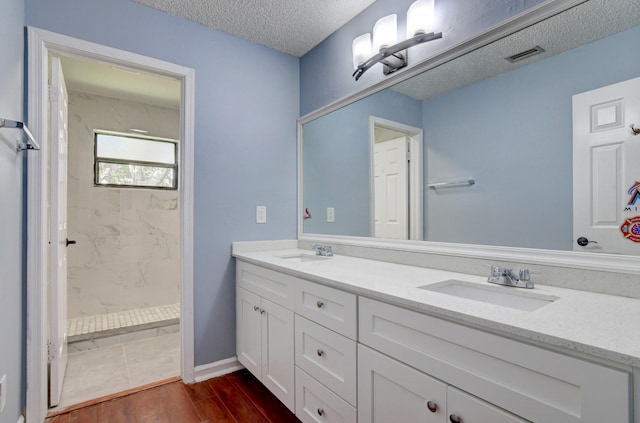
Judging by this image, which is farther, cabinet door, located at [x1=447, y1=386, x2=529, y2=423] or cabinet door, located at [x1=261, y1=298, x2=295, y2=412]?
cabinet door, located at [x1=261, y1=298, x2=295, y2=412]

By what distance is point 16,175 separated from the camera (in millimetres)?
1487

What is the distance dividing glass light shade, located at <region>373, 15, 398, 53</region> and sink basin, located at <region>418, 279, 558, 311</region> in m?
1.27

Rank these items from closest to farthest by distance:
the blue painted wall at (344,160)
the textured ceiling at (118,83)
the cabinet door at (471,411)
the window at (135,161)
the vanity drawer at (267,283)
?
the cabinet door at (471,411) < the vanity drawer at (267,283) < the blue painted wall at (344,160) < the textured ceiling at (118,83) < the window at (135,161)

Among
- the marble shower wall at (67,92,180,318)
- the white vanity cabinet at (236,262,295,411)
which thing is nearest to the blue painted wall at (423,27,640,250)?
the white vanity cabinet at (236,262,295,411)

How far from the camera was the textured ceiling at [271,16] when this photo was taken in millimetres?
1936

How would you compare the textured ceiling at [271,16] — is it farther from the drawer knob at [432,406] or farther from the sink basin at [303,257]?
the drawer knob at [432,406]

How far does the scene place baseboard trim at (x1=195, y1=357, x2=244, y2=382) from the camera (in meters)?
2.11

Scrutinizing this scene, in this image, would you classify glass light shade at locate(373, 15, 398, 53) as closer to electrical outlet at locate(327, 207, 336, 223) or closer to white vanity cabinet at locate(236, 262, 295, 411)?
electrical outlet at locate(327, 207, 336, 223)

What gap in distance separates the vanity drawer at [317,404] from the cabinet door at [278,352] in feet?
0.22

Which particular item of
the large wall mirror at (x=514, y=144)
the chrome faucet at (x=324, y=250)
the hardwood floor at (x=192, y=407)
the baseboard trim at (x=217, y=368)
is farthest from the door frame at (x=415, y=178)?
the baseboard trim at (x=217, y=368)

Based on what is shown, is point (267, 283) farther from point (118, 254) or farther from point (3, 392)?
point (118, 254)

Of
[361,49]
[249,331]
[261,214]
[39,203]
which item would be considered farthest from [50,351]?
[361,49]

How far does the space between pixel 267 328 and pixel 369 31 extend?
184 cm

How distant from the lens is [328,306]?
1.40 metres
